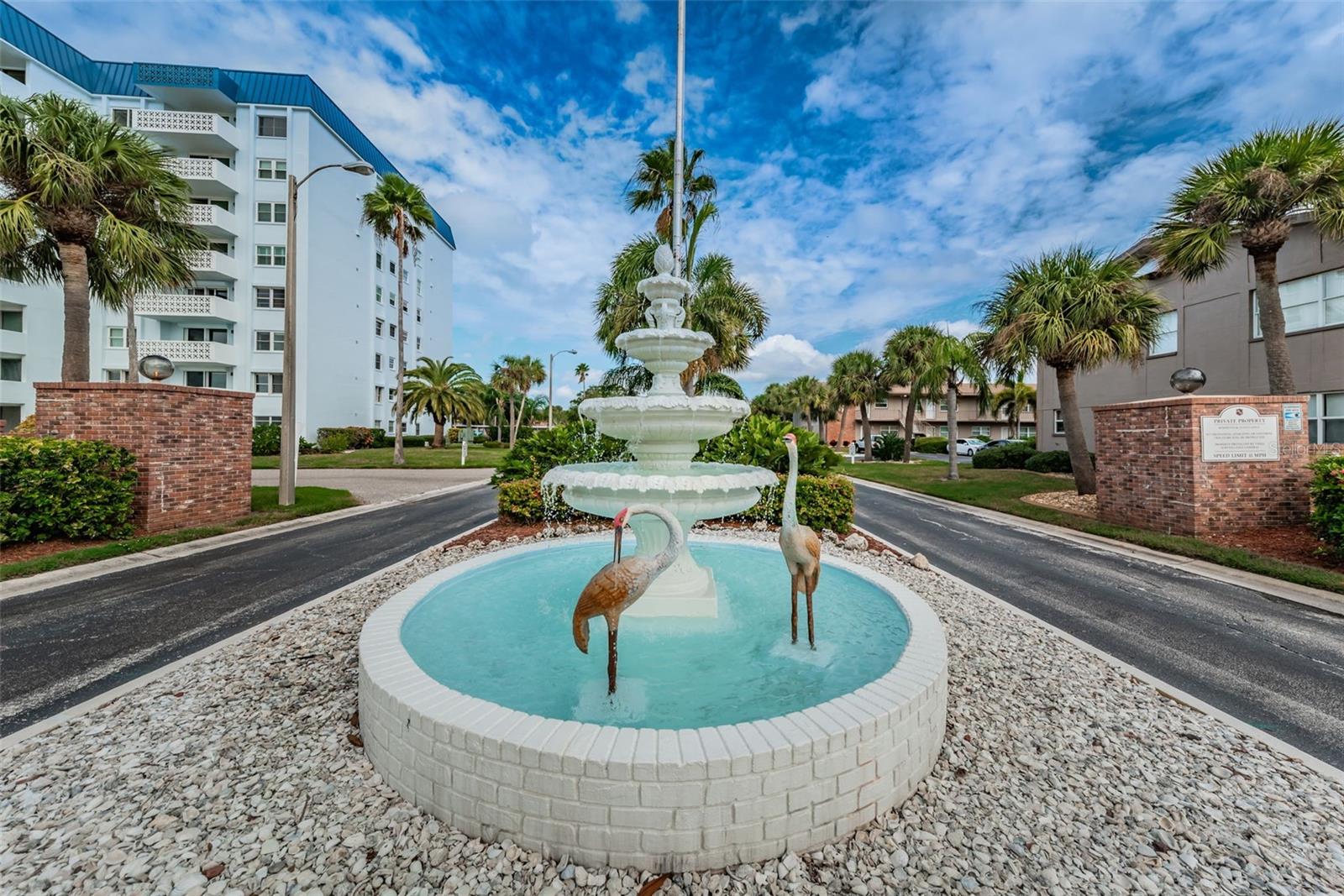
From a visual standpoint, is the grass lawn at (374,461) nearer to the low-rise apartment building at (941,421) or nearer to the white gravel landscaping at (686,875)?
the white gravel landscaping at (686,875)

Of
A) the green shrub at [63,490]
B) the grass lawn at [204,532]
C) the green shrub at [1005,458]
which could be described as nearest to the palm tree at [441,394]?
the grass lawn at [204,532]

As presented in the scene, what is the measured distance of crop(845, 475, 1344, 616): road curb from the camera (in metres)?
6.39

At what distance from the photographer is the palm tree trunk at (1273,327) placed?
11.1 metres

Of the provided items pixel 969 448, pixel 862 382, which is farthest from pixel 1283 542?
pixel 969 448

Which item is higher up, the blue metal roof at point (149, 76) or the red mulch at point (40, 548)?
the blue metal roof at point (149, 76)

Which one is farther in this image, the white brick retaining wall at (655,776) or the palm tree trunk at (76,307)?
the palm tree trunk at (76,307)

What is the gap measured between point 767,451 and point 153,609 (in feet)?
32.7

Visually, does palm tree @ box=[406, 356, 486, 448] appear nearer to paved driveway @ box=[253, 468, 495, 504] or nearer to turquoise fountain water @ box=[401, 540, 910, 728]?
paved driveway @ box=[253, 468, 495, 504]

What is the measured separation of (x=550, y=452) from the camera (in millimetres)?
11883

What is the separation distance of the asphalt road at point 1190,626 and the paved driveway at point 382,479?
1606 centimetres

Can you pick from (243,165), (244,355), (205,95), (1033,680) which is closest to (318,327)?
(244,355)

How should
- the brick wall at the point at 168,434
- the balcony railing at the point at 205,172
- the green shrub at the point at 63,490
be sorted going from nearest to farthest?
1. the green shrub at the point at 63,490
2. the brick wall at the point at 168,434
3. the balcony railing at the point at 205,172

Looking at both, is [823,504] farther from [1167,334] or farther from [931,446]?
[931,446]

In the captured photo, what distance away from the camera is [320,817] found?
2.64 meters
